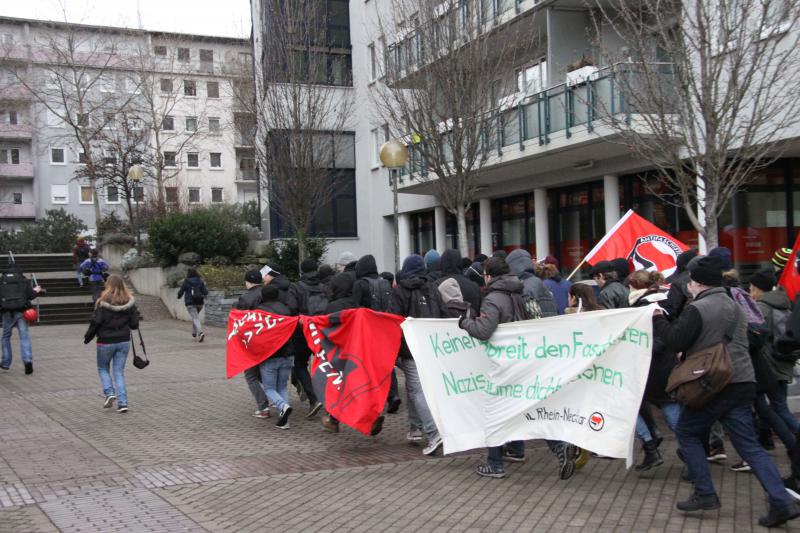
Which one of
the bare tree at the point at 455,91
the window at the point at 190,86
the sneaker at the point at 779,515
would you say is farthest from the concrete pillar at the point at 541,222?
the window at the point at 190,86

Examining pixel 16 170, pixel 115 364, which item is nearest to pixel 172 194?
pixel 16 170

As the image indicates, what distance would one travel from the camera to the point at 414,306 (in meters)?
8.46

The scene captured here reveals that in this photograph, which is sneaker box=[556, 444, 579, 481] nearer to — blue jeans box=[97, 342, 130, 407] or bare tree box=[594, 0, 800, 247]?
bare tree box=[594, 0, 800, 247]

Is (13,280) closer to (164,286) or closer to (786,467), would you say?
(786,467)

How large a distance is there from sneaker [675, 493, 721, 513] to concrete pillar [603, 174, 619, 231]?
48.7 feet

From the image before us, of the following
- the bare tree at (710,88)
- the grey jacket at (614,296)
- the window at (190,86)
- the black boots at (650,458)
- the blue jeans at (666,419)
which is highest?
the window at (190,86)

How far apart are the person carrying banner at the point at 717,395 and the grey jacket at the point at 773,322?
1.33 metres

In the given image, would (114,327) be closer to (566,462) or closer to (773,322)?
(566,462)

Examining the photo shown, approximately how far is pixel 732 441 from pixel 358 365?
3835 millimetres

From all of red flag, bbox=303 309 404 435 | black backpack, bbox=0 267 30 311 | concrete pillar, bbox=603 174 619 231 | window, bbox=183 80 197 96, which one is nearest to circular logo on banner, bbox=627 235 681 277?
red flag, bbox=303 309 404 435

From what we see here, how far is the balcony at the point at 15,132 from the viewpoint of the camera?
64.2 metres

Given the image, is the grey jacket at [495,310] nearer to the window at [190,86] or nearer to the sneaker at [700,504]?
the sneaker at [700,504]

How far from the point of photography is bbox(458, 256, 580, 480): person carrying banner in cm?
700

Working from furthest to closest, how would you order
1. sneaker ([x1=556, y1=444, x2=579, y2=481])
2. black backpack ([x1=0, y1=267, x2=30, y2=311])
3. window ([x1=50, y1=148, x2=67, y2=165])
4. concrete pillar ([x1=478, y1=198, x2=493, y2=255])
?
window ([x1=50, y1=148, x2=67, y2=165])
concrete pillar ([x1=478, y1=198, x2=493, y2=255])
black backpack ([x1=0, y1=267, x2=30, y2=311])
sneaker ([x1=556, y1=444, x2=579, y2=481])
